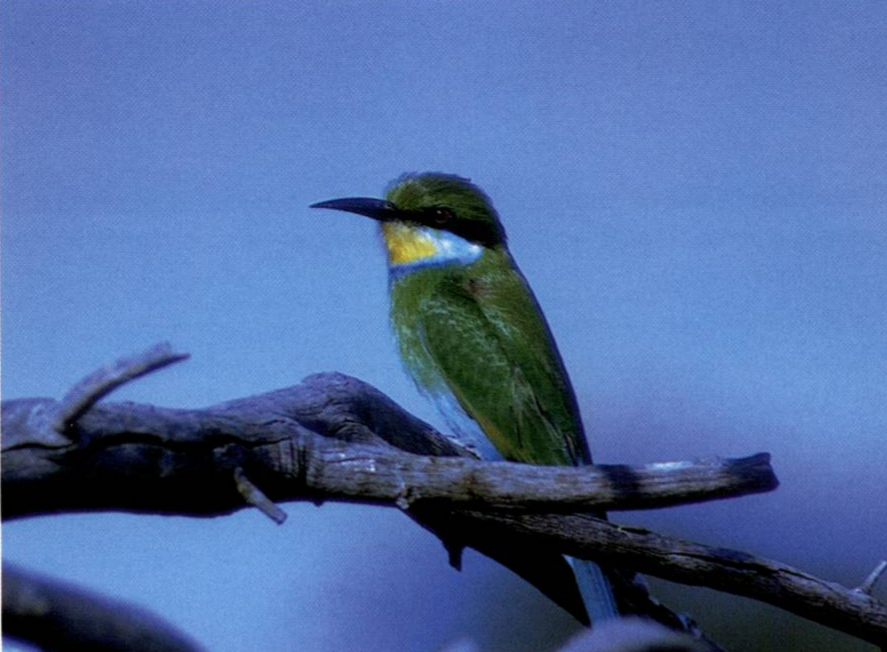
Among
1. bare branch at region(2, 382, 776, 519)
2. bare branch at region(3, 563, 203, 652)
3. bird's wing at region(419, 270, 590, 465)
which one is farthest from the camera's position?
bird's wing at region(419, 270, 590, 465)

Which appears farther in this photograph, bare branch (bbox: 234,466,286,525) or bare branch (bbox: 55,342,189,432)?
bare branch (bbox: 234,466,286,525)

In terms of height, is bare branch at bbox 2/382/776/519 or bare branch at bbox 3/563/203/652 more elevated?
bare branch at bbox 2/382/776/519

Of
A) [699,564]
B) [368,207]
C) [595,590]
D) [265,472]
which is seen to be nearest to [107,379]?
[265,472]

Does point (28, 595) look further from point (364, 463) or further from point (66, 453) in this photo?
point (364, 463)

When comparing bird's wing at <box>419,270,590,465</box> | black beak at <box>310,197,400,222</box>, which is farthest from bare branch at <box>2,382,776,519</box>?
black beak at <box>310,197,400,222</box>

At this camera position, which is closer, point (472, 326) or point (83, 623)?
point (83, 623)

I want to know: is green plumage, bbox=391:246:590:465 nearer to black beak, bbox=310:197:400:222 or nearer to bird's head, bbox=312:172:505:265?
bird's head, bbox=312:172:505:265

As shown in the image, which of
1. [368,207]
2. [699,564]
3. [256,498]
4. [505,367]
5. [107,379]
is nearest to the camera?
[107,379]

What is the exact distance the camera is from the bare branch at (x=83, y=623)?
1.14 m

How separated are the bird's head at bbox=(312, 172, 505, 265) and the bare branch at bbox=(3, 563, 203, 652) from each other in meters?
1.96

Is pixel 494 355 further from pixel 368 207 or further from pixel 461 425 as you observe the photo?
pixel 368 207

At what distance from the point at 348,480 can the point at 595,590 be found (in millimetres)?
678

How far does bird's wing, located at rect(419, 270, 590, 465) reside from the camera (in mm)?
2779

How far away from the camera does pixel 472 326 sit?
9.57 ft
